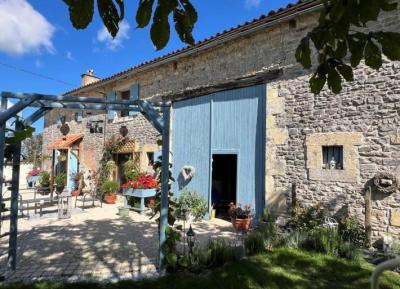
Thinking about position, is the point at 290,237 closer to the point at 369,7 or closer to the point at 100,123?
the point at 369,7

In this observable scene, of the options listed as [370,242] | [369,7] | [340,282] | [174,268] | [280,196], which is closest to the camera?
[369,7]

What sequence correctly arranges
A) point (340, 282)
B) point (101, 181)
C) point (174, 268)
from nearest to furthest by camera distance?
point (340, 282)
point (174, 268)
point (101, 181)

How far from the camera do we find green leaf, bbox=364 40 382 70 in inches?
67.6

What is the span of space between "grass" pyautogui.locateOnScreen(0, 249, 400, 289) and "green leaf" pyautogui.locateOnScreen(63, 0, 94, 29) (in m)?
3.86

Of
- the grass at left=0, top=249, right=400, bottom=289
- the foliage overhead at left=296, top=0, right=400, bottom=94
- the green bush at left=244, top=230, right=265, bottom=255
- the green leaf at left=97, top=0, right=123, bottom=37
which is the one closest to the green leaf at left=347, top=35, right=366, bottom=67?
the foliage overhead at left=296, top=0, right=400, bottom=94

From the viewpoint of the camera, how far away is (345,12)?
1.54 meters

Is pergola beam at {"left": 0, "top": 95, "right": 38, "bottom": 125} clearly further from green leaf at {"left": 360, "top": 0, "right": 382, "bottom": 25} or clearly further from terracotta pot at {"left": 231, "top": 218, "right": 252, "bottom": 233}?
terracotta pot at {"left": 231, "top": 218, "right": 252, "bottom": 233}

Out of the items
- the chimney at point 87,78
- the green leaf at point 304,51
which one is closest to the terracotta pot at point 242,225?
the green leaf at point 304,51

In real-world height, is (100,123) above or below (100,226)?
above

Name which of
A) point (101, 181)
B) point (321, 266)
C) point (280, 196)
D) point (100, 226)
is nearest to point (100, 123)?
point (101, 181)

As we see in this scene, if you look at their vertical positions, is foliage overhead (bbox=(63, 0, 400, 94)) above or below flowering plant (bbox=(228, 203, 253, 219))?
above

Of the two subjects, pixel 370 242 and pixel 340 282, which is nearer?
pixel 340 282

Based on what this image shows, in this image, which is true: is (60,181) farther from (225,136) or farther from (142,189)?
(225,136)

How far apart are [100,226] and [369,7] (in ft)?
26.1
